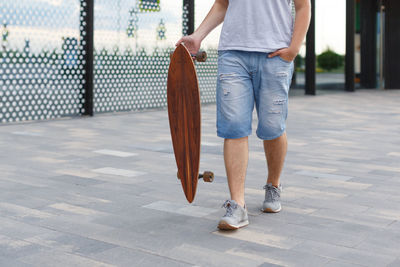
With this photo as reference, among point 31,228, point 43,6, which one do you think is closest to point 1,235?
point 31,228

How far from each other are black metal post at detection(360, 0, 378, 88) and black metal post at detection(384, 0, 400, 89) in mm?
519

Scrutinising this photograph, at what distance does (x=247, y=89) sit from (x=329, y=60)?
14.8 metres

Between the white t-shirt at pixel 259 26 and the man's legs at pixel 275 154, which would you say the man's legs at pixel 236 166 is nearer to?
the man's legs at pixel 275 154

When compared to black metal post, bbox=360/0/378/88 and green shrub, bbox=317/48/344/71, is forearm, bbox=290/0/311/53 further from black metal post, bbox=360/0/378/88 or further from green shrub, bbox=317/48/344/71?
black metal post, bbox=360/0/378/88

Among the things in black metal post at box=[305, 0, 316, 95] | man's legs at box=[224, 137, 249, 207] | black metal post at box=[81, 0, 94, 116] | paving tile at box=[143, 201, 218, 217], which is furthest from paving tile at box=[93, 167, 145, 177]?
black metal post at box=[305, 0, 316, 95]

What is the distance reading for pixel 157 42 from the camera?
36.3 feet

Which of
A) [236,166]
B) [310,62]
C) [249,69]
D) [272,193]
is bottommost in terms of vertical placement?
[272,193]

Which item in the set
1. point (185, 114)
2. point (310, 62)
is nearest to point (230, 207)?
point (185, 114)

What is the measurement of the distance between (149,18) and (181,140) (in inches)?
306

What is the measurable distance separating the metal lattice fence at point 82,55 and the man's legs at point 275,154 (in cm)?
573

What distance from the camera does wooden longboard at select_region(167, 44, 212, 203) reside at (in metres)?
3.29

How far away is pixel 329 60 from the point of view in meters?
17.6

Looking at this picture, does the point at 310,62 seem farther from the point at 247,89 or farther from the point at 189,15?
the point at 247,89

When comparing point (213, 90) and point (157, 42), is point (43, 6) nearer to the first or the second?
point (157, 42)
